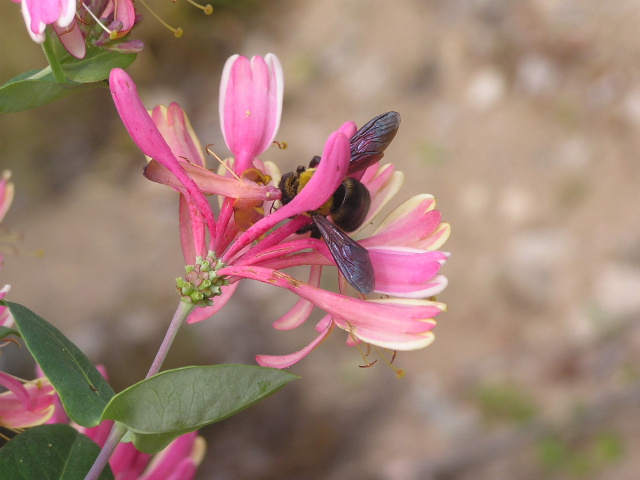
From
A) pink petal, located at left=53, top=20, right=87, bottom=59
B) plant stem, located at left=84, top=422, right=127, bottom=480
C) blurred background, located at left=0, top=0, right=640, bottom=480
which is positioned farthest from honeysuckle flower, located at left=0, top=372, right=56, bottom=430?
blurred background, located at left=0, top=0, right=640, bottom=480

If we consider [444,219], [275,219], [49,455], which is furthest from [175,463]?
[444,219]

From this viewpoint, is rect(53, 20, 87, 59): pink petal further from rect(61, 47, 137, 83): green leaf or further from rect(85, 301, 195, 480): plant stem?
rect(85, 301, 195, 480): plant stem

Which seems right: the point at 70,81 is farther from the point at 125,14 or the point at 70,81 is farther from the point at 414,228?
the point at 414,228

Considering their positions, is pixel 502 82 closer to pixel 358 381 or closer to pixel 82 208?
pixel 358 381

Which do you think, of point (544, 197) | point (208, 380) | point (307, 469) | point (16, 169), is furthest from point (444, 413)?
point (208, 380)

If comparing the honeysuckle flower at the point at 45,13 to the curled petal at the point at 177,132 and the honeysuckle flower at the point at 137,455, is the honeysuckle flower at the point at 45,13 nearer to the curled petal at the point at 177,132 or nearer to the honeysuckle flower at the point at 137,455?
the curled petal at the point at 177,132

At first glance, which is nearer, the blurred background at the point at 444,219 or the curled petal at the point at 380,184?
the curled petal at the point at 380,184

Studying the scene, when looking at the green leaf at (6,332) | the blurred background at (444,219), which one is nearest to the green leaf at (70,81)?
→ the green leaf at (6,332)
